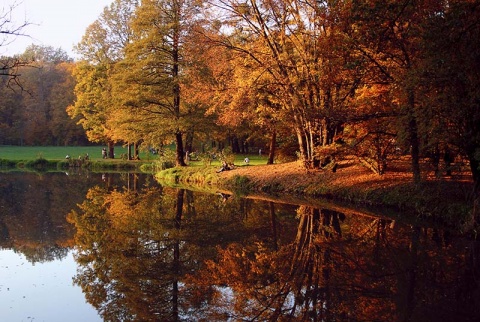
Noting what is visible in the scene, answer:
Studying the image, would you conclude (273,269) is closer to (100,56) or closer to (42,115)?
(100,56)

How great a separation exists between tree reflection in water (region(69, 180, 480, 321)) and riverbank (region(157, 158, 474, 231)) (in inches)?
62.1

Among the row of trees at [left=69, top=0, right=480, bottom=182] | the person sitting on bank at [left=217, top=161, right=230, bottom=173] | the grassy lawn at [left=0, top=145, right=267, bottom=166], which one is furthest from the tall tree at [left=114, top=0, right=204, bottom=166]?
the grassy lawn at [left=0, top=145, right=267, bottom=166]

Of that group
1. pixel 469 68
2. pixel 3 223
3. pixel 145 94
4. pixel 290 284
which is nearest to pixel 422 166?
A: pixel 469 68

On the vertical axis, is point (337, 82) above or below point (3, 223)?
above

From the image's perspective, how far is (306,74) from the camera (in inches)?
914

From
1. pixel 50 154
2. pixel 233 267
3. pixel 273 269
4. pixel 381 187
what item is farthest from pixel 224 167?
pixel 50 154

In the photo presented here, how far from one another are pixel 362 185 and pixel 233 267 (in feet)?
37.5

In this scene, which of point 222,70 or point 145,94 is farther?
point 145,94

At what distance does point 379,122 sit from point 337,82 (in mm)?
2589

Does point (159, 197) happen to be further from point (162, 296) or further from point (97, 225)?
point (162, 296)

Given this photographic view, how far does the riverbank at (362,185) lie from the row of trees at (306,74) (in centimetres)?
93

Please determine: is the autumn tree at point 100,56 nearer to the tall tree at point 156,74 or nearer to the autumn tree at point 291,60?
the tall tree at point 156,74

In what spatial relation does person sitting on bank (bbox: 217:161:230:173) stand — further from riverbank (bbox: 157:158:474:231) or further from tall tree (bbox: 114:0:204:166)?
tall tree (bbox: 114:0:204:166)

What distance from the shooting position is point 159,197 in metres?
22.4
